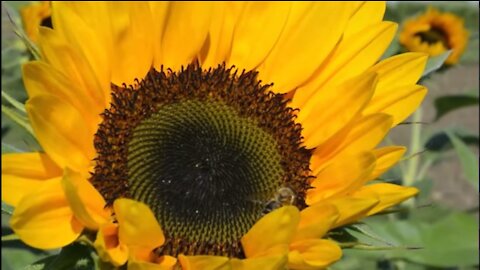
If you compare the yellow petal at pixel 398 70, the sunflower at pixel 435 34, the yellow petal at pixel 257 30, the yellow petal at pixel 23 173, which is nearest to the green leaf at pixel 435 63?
the yellow petal at pixel 398 70

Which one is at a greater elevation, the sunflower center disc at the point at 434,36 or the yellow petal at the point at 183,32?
the sunflower center disc at the point at 434,36

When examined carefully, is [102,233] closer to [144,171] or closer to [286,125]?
[144,171]

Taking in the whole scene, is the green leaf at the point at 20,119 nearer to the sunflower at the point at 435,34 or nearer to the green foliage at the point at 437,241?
the green foliage at the point at 437,241

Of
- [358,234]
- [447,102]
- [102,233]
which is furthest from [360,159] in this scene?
[447,102]

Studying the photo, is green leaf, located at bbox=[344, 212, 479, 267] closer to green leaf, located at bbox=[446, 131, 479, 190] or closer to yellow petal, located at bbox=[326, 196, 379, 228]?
green leaf, located at bbox=[446, 131, 479, 190]

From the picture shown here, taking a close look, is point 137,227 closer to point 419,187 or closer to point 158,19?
point 158,19

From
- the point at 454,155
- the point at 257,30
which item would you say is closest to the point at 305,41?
the point at 257,30
